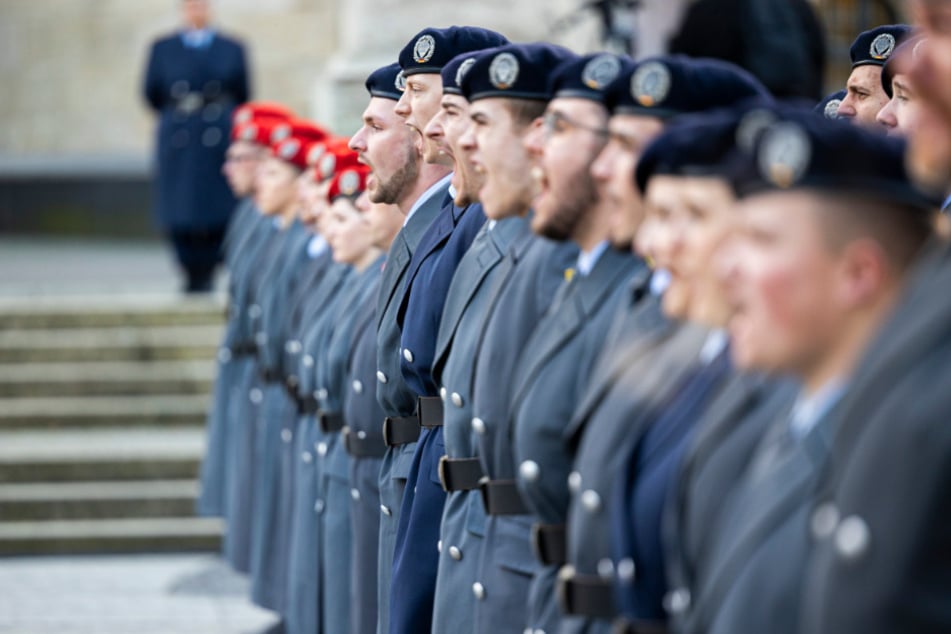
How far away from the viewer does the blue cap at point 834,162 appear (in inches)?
107

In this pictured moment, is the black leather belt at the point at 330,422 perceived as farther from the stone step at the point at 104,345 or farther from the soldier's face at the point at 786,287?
the stone step at the point at 104,345

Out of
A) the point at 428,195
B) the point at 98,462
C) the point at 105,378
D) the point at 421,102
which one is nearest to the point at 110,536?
the point at 98,462

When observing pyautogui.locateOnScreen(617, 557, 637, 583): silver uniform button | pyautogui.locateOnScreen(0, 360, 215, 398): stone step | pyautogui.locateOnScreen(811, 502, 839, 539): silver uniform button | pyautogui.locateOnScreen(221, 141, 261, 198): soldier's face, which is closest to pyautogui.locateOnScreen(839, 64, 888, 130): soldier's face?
pyautogui.locateOnScreen(617, 557, 637, 583): silver uniform button

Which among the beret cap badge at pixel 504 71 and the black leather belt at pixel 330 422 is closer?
the beret cap badge at pixel 504 71

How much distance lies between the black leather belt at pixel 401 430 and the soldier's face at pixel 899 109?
5.25 ft

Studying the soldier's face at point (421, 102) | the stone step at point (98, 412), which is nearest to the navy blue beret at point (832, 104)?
the soldier's face at point (421, 102)

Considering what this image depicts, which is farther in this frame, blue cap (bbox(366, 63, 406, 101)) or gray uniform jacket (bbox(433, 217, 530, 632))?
blue cap (bbox(366, 63, 406, 101))

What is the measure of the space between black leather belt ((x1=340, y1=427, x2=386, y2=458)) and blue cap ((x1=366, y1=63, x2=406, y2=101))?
1.09m

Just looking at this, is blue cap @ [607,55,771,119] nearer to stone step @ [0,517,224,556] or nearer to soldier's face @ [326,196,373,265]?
soldier's face @ [326,196,373,265]

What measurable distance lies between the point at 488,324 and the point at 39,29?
17566mm

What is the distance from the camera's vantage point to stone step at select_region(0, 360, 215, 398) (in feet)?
41.6

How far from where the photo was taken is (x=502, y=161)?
4.46 meters

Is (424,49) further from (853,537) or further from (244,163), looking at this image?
(244,163)

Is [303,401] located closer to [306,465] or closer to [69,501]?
[306,465]
